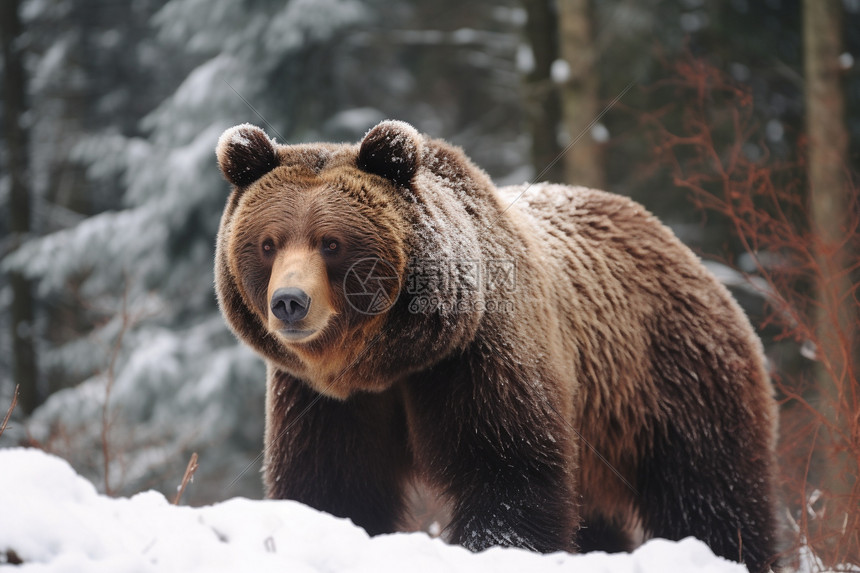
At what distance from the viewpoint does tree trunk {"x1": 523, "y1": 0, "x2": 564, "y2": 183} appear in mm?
9773

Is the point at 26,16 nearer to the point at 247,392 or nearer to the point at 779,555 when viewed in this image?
the point at 247,392

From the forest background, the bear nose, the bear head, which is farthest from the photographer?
the forest background

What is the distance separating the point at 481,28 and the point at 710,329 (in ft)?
42.6

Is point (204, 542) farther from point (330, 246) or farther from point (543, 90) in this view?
point (543, 90)

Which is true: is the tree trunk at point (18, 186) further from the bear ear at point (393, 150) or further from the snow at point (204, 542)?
the snow at point (204, 542)

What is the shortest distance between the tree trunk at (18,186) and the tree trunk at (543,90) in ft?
31.8

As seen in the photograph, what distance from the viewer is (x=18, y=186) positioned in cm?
1498

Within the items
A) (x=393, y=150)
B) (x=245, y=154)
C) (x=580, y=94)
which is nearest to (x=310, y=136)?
(x=580, y=94)

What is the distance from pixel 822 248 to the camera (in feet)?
14.8

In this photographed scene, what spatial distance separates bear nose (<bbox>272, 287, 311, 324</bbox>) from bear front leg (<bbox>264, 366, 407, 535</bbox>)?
0.70 meters

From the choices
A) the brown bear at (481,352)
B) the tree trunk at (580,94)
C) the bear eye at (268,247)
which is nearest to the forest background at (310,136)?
the tree trunk at (580,94)

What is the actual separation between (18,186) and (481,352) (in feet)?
45.9

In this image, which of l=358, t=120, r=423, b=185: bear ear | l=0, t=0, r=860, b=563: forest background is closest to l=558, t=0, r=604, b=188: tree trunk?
l=0, t=0, r=860, b=563: forest background

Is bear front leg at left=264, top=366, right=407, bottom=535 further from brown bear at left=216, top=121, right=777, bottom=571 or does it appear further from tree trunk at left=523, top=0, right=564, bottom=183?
tree trunk at left=523, top=0, right=564, bottom=183
